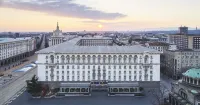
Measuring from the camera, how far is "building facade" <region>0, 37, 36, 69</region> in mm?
104312

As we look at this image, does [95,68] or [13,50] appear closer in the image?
[95,68]

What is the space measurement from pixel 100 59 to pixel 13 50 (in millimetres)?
66200

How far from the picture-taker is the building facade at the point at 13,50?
104312 millimetres

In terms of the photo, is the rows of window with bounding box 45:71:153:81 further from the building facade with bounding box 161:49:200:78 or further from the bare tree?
the building facade with bounding box 161:49:200:78

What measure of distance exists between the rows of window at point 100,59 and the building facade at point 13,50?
4729 centimetres

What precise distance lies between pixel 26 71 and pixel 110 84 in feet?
116

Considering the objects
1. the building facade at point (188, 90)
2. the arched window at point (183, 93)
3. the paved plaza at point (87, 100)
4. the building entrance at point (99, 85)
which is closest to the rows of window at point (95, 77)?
the building entrance at point (99, 85)

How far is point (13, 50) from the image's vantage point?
118 metres

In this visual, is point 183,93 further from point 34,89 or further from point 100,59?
point 34,89

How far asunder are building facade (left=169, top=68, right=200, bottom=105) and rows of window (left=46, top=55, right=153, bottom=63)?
1609cm

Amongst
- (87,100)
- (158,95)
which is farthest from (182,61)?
(87,100)

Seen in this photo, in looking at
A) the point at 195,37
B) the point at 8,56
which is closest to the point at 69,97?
the point at 8,56

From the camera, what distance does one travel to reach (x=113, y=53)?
64.6 m

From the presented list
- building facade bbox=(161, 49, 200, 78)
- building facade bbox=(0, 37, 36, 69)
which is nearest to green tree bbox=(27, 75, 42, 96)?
building facade bbox=(161, 49, 200, 78)
